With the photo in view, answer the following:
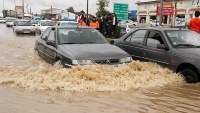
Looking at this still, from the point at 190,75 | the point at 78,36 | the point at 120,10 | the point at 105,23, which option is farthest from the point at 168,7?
the point at 190,75

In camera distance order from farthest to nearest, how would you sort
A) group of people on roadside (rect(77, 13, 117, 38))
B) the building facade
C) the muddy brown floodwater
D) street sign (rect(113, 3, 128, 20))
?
1. the building facade
2. street sign (rect(113, 3, 128, 20))
3. group of people on roadside (rect(77, 13, 117, 38))
4. the muddy brown floodwater

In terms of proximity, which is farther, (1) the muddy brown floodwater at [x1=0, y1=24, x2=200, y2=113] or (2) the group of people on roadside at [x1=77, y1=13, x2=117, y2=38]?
(2) the group of people on roadside at [x1=77, y1=13, x2=117, y2=38]

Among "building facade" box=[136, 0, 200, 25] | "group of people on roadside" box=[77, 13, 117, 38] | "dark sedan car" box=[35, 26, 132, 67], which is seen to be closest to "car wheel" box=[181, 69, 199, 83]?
"dark sedan car" box=[35, 26, 132, 67]

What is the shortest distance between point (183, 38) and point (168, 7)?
26230 millimetres

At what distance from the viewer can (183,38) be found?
6.91 metres

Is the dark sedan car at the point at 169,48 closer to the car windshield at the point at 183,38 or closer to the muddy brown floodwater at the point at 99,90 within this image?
the car windshield at the point at 183,38

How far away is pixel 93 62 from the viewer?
6219 millimetres

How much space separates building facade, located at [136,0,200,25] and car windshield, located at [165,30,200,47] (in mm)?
25952

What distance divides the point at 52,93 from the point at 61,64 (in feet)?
5.27

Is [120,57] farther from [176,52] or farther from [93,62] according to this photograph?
[176,52]

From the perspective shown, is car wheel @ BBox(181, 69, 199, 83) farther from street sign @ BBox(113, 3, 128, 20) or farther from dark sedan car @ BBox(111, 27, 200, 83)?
street sign @ BBox(113, 3, 128, 20)

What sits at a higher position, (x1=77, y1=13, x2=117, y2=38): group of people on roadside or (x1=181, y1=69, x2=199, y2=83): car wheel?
(x1=77, y1=13, x2=117, y2=38): group of people on roadside

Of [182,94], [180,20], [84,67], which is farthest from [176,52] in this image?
[180,20]

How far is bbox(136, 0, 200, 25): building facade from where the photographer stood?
40.8 metres
